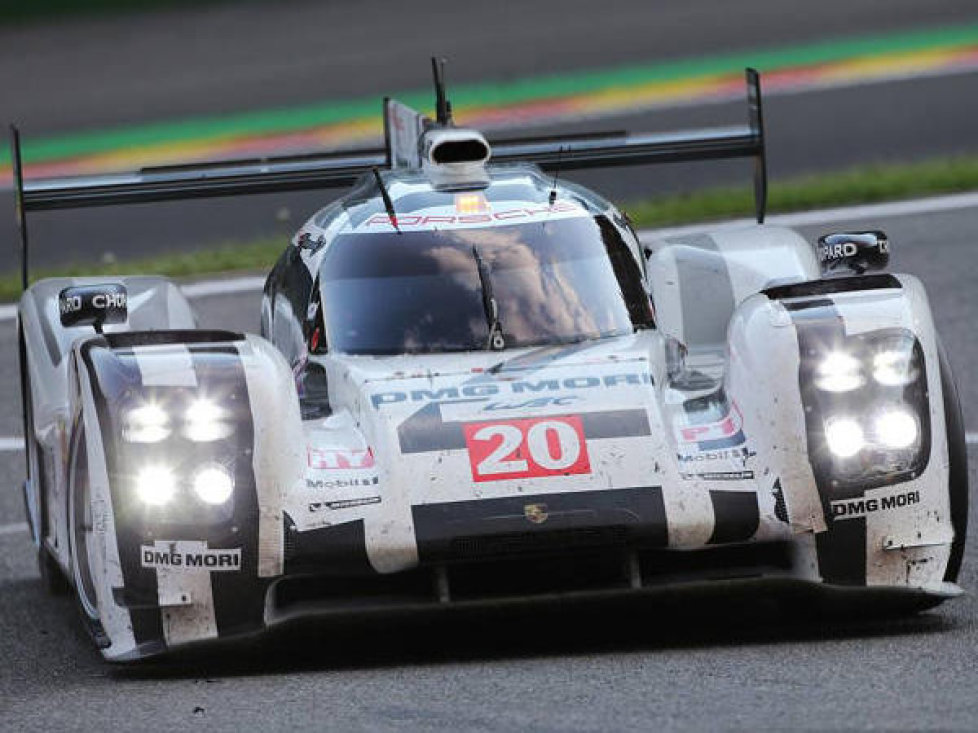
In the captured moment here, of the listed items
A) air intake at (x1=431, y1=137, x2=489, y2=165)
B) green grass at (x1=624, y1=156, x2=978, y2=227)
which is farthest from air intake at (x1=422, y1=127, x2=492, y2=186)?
green grass at (x1=624, y1=156, x2=978, y2=227)

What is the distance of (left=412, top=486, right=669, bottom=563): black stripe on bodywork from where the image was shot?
7.04 m

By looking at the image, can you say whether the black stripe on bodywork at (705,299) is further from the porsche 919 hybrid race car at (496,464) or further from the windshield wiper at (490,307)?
the windshield wiper at (490,307)

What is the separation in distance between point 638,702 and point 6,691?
195 cm

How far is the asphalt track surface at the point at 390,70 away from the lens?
16.4m

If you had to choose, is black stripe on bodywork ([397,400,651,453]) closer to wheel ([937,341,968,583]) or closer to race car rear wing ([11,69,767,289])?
wheel ([937,341,968,583])

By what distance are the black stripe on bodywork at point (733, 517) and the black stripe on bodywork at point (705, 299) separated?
92.0 inches

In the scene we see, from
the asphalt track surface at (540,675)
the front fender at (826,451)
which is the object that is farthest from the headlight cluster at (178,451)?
the front fender at (826,451)

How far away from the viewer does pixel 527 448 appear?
7.27 m

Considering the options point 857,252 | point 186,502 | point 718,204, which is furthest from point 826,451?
point 718,204

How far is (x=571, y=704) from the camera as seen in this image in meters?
6.27

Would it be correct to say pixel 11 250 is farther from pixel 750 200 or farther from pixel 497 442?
pixel 497 442

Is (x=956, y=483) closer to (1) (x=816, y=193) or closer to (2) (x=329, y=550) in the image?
(2) (x=329, y=550)

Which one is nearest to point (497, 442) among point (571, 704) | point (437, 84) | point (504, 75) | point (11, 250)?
point (571, 704)

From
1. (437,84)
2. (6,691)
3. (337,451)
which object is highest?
(437,84)
